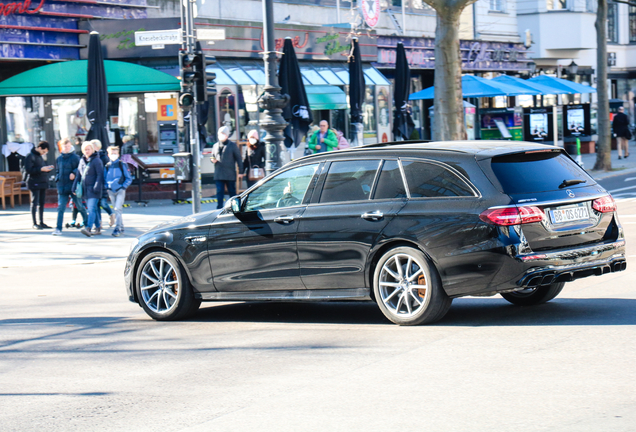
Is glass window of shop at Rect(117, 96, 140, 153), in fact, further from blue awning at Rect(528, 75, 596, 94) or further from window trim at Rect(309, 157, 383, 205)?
window trim at Rect(309, 157, 383, 205)

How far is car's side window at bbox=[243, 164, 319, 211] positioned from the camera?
28.6ft

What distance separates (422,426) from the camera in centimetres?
513

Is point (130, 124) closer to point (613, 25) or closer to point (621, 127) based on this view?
point (621, 127)

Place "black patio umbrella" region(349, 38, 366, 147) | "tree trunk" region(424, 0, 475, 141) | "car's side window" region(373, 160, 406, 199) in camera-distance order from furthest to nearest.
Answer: "black patio umbrella" region(349, 38, 366, 147)
"tree trunk" region(424, 0, 475, 141)
"car's side window" region(373, 160, 406, 199)

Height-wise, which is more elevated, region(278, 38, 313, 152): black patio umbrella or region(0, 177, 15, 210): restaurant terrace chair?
region(278, 38, 313, 152): black patio umbrella

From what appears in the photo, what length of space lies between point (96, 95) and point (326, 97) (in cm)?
939

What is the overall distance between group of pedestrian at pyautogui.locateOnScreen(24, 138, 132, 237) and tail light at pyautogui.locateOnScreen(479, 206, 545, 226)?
443 inches

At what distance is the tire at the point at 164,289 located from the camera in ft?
30.3

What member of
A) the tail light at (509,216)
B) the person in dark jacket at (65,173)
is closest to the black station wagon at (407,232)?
the tail light at (509,216)

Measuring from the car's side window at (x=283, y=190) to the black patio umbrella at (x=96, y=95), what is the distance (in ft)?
44.2

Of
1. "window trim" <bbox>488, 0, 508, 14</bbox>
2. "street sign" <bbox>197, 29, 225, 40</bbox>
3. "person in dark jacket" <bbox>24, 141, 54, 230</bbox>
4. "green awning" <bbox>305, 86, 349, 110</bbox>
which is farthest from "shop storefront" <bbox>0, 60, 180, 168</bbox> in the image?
"window trim" <bbox>488, 0, 508, 14</bbox>

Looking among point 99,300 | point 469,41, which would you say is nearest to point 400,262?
point 99,300

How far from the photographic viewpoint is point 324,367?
22.1 feet

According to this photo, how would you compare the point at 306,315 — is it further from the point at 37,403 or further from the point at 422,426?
the point at 422,426
